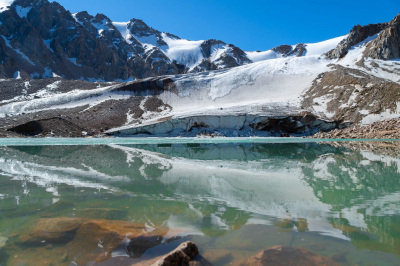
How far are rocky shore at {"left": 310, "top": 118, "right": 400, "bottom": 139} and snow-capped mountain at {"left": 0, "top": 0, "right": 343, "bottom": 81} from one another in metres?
94.0

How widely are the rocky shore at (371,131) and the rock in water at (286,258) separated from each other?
30.6 metres

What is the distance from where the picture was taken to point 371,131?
2883 centimetres

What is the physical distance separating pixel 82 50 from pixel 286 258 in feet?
422

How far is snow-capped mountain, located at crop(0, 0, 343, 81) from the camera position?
93500 mm

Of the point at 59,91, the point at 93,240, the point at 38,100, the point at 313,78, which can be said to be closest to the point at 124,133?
the point at 38,100

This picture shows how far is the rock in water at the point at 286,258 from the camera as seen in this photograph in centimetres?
244

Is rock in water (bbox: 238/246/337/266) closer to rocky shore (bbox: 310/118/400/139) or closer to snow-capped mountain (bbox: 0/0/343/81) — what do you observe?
rocky shore (bbox: 310/118/400/139)

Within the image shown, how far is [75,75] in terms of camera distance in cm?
10294

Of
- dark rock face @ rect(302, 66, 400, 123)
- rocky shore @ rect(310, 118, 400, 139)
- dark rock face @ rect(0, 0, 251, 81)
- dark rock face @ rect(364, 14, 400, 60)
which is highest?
dark rock face @ rect(0, 0, 251, 81)

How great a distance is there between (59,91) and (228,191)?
57928 mm

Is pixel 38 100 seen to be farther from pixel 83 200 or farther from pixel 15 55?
pixel 15 55

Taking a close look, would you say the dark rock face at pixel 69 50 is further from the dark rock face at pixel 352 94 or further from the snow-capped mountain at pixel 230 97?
the dark rock face at pixel 352 94

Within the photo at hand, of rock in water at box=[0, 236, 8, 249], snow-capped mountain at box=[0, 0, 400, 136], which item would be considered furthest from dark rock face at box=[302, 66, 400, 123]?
rock in water at box=[0, 236, 8, 249]

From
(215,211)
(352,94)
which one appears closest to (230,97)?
(352,94)
